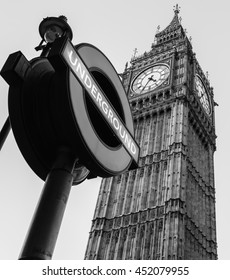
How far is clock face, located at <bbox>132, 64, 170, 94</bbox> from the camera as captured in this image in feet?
162

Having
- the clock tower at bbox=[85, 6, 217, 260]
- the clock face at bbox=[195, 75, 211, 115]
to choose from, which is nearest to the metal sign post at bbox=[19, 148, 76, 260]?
the clock tower at bbox=[85, 6, 217, 260]

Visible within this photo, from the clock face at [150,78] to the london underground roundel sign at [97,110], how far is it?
43133mm

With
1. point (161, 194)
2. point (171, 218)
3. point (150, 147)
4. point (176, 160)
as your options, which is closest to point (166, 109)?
point (150, 147)

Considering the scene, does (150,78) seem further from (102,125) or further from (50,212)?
(50,212)

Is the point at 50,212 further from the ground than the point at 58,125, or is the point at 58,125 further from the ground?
the point at 58,125

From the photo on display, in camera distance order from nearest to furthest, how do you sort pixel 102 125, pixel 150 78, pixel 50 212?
pixel 50 212
pixel 102 125
pixel 150 78

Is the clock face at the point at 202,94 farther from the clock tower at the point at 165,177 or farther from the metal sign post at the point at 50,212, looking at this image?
the metal sign post at the point at 50,212

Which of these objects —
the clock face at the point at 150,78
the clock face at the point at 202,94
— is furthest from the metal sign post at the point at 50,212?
the clock face at the point at 202,94

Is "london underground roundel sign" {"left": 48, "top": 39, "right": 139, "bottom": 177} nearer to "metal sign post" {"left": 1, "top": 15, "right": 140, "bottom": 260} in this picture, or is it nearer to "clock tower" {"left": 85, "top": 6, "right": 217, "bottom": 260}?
"metal sign post" {"left": 1, "top": 15, "right": 140, "bottom": 260}

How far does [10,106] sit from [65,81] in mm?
746

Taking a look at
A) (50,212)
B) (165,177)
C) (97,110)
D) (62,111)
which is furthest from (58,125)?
(165,177)

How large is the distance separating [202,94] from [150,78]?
6.85 m

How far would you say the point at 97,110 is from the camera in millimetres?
5207

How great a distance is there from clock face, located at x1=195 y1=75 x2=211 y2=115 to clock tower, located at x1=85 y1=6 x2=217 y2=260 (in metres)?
0.15
